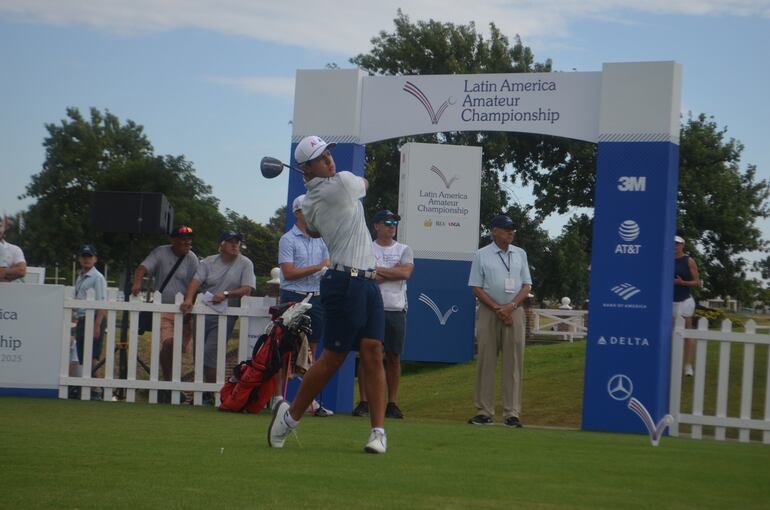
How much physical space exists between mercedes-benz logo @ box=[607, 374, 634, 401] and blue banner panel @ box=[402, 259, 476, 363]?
329 inches

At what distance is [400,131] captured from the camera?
41.1 feet

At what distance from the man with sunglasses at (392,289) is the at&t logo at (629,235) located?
6.99ft

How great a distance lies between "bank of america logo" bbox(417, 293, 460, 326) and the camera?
781 inches

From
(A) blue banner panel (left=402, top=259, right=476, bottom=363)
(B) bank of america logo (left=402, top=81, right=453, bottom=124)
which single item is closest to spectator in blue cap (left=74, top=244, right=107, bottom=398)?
(B) bank of america logo (left=402, top=81, right=453, bottom=124)

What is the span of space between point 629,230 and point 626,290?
1.99 feet

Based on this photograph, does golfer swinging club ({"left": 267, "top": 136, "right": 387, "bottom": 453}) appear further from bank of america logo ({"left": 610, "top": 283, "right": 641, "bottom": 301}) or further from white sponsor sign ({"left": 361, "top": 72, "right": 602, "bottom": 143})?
white sponsor sign ({"left": 361, "top": 72, "right": 602, "bottom": 143})

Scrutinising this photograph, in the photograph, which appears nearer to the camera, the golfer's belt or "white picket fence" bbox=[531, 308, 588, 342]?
the golfer's belt

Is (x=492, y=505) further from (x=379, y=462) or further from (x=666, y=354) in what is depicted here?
(x=666, y=354)

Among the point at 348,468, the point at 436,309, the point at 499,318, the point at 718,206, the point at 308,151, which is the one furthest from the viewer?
the point at 718,206

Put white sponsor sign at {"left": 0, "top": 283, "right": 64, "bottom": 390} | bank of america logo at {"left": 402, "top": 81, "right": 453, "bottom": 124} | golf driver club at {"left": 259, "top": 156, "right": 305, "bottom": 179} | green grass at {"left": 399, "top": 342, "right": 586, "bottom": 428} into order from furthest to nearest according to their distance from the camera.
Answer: green grass at {"left": 399, "top": 342, "right": 586, "bottom": 428}
white sponsor sign at {"left": 0, "top": 283, "right": 64, "bottom": 390}
bank of america logo at {"left": 402, "top": 81, "right": 453, "bottom": 124}
golf driver club at {"left": 259, "top": 156, "right": 305, "bottom": 179}

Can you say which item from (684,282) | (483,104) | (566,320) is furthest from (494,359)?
(566,320)

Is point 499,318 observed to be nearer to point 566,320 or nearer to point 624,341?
point 624,341

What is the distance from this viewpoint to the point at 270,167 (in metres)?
10.4

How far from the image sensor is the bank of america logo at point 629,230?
11336 millimetres
